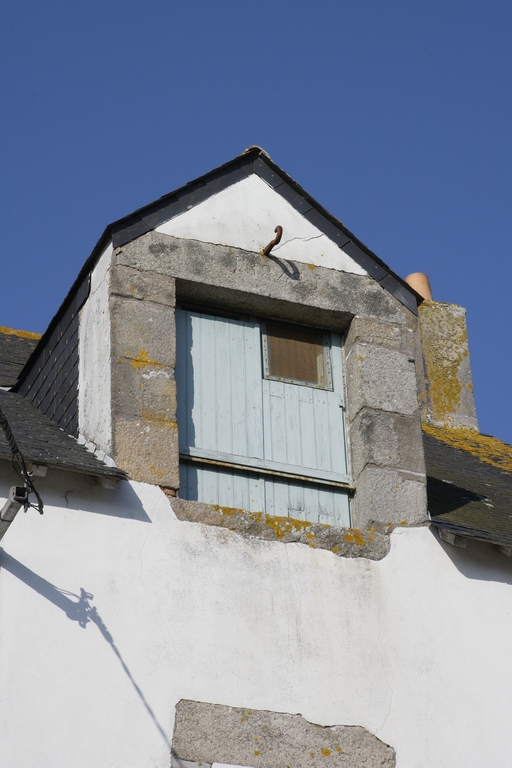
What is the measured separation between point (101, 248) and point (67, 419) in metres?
1.03

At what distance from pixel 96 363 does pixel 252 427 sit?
96 centimetres

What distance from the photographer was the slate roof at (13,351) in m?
8.34

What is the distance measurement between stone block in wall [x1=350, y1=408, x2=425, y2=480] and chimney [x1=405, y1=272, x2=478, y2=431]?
9.66 ft

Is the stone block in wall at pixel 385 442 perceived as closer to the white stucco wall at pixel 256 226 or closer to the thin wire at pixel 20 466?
the white stucco wall at pixel 256 226

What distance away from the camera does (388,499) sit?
6.70m

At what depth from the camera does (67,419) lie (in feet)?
22.7

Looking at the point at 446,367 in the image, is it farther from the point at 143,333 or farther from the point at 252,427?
the point at 143,333

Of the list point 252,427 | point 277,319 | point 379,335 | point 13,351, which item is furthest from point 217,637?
point 13,351

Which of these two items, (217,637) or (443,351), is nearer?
(217,637)

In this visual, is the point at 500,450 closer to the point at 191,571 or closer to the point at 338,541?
the point at 338,541

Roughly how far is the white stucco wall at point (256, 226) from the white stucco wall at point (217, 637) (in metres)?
1.80

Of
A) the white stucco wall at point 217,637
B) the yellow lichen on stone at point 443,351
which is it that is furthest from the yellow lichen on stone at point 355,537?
the yellow lichen on stone at point 443,351

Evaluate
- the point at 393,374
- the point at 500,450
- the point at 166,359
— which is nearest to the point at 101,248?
the point at 166,359

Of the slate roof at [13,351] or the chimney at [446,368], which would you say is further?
the chimney at [446,368]
